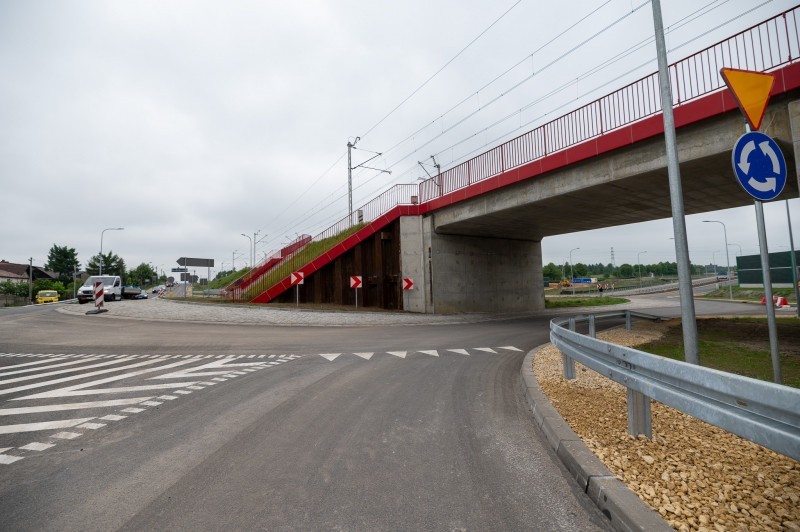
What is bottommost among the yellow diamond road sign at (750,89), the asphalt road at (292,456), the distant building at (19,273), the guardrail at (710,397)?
the asphalt road at (292,456)

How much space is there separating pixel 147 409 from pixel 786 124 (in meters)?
13.7

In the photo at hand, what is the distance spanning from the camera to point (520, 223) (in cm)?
2041

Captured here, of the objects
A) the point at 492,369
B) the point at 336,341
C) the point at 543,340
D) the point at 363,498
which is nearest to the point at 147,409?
the point at 363,498

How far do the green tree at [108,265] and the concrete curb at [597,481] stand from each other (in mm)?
116541

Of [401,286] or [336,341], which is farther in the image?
[401,286]

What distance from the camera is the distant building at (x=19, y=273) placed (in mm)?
80506

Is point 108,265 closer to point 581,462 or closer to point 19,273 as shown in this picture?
point 19,273

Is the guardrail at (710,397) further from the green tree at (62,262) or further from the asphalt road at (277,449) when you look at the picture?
the green tree at (62,262)

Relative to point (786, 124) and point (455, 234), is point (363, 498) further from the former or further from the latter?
point (455, 234)

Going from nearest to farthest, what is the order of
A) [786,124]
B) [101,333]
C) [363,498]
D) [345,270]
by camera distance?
[363,498], [786,124], [101,333], [345,270]

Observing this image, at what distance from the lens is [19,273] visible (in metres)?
88.5

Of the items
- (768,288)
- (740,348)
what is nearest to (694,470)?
(768,288)

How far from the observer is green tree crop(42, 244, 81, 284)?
89.3 metres

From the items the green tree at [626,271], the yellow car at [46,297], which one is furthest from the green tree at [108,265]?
the green tree at [626,271]
